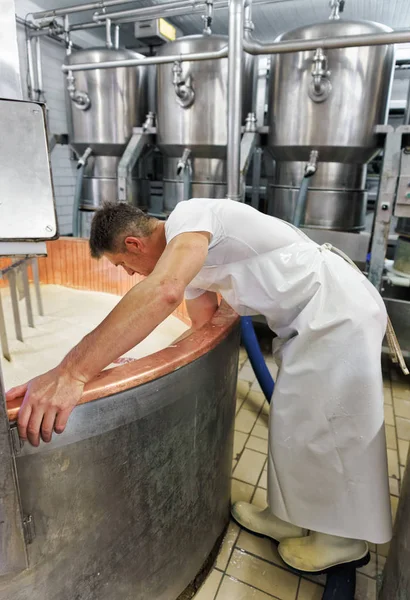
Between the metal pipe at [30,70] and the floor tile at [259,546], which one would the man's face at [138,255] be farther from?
the metal pipe at [30,70]

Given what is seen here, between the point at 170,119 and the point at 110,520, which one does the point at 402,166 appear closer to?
the point at 170,119

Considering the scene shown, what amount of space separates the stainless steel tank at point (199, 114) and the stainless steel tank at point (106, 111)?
37cm

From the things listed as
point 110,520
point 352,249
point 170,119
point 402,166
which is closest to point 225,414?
point 110,520

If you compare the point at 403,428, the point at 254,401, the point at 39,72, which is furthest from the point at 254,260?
the point at 39,72

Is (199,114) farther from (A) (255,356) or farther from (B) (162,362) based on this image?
(B) (162,362)

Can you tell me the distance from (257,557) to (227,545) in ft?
0.38

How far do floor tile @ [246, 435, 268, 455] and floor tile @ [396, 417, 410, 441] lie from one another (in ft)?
2.35

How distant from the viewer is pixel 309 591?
1285mm

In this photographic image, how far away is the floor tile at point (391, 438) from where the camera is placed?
6.46 feet

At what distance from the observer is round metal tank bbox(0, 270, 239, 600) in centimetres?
79

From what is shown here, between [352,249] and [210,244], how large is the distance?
173 cm

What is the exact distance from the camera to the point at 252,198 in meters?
3.81

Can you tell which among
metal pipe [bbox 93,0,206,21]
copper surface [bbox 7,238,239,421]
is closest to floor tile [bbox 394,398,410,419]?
copper surface [bbox 7,238,239,421]

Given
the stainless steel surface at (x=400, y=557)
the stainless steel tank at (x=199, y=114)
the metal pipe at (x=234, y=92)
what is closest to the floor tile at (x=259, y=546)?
the stainless steel surface at (x=400, y=557)
